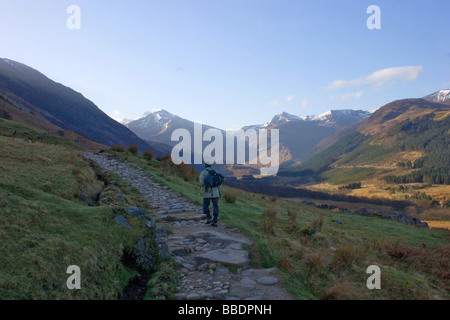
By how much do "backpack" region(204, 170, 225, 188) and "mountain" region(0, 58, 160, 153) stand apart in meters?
137

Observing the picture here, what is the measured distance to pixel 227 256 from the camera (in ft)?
25.3

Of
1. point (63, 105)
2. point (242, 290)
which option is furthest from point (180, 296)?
point (63, 105)

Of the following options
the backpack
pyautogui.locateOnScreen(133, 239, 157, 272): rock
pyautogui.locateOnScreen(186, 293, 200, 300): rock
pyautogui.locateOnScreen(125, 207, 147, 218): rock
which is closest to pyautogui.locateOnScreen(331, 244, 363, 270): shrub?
pyautogui.locateOnScreen(186, 293, 200, 300): rock

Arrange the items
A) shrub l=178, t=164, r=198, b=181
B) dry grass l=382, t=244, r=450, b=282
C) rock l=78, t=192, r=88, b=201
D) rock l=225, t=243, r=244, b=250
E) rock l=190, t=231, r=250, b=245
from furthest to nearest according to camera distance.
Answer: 1. shrub l=178, t=164, r=198, b=181
2. rock l=78, t=192, r=88, b=201
3. dry grass l=382, t=244, r=450, b=282
4. rock l=190, t=231, r=250, b=245
5. rock l=225, t=243, r=244, b=250

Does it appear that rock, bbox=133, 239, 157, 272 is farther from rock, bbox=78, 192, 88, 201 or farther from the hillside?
rock, bbox=78, 192, 88, 201

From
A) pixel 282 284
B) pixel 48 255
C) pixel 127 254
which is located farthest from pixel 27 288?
pixel 282 284

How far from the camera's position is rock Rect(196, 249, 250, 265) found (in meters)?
7.39

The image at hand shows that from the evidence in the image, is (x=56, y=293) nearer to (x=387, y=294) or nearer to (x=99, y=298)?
(x=99, y=298)

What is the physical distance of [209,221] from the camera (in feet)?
36.3

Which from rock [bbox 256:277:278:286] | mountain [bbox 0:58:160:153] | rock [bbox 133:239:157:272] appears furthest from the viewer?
mountain [bbox 0:58:160:153]

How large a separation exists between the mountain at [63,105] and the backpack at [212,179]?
136818 millimetres

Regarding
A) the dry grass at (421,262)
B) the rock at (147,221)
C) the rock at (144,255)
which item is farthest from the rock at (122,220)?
the dry grass at (421,262)

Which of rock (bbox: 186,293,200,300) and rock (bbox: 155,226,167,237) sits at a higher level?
rock (bbox: 155,226,167,237)
